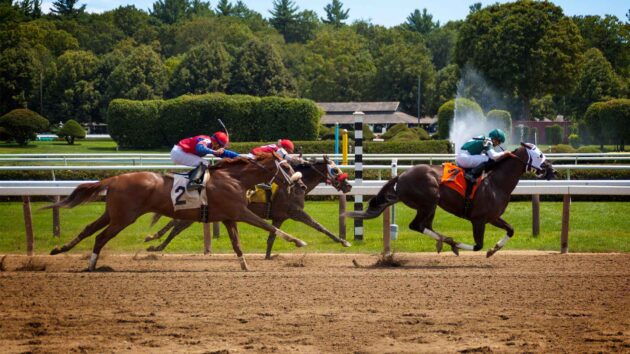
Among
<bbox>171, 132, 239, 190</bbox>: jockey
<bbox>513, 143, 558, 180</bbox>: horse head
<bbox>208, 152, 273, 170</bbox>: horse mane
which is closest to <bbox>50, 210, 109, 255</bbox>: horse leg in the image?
<bbox>171, 132, 239, 190</bbox>: jockey

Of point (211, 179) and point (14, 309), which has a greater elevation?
point (211, 179)

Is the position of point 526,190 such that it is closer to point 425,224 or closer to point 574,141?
point 425,224

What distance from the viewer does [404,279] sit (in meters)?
8.50

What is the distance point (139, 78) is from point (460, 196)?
46.7 m

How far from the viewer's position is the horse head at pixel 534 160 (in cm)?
1012

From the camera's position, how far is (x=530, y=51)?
161 ft

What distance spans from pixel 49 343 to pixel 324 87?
2600 inches

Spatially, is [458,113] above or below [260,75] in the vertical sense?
below

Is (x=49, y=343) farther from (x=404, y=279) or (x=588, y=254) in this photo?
(x=588, y=254)

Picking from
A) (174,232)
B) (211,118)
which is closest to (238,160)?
(174,232)

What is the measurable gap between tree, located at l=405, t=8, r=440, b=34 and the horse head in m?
118

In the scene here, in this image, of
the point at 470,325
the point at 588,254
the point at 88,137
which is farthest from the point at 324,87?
the point at 470,325

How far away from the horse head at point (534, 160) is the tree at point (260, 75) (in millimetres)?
42394

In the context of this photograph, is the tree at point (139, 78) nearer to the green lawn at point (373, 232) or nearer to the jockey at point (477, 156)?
the green lawn at point (373, 232)
